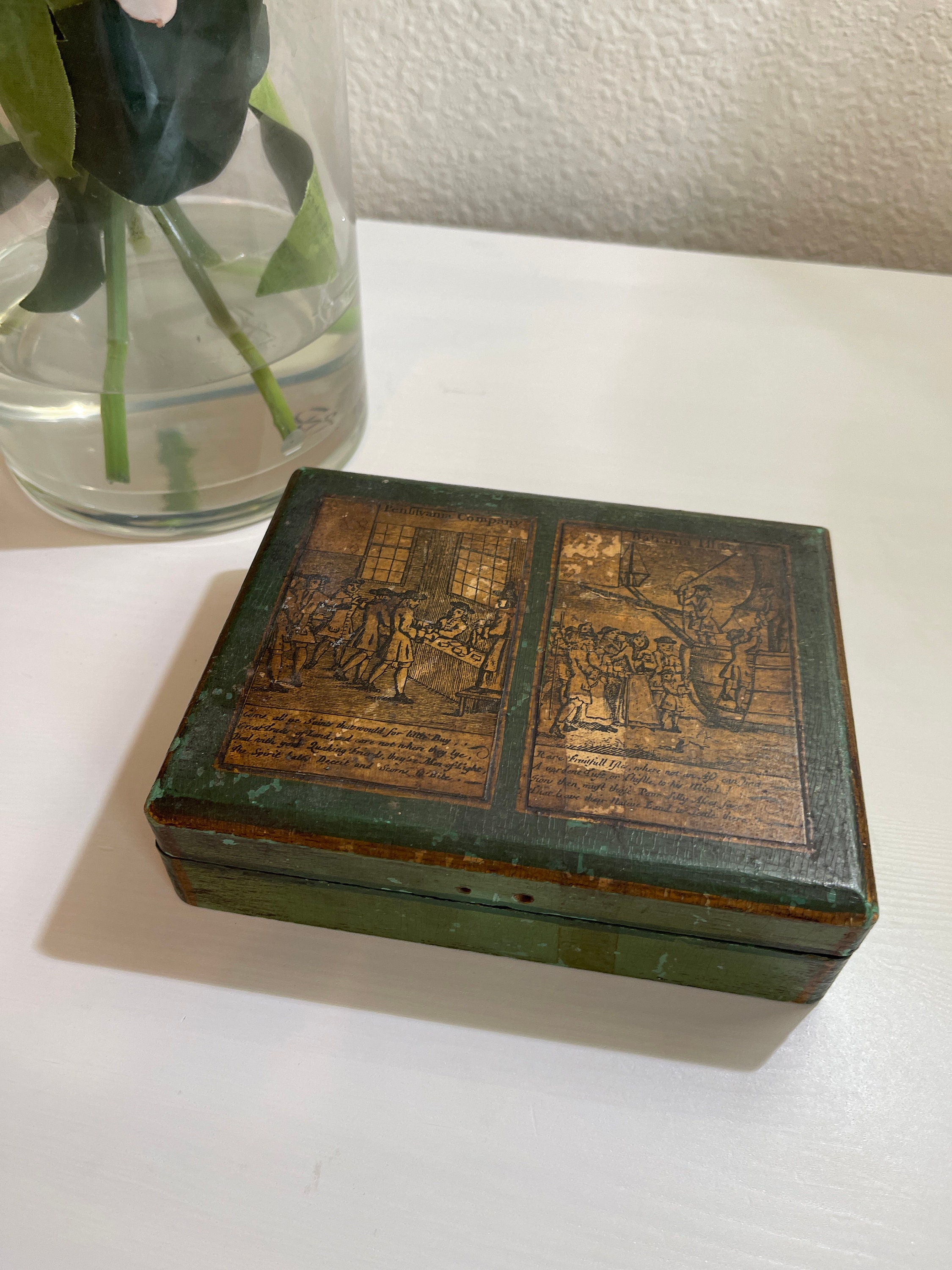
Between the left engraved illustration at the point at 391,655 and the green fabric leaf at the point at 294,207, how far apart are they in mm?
140

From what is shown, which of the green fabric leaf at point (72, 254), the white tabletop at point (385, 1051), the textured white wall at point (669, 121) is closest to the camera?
the white tabletop at point (385, 1051)

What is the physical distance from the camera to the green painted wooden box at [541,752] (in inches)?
15.9

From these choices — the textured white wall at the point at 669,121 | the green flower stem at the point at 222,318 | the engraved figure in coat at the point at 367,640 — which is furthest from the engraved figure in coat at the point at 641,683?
the textured white wall at the point at 669,121

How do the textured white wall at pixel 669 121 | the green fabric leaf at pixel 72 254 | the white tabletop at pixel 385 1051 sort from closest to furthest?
the white tabletop at pixel 385 1051 → the green fabric leaf at pixel 72 254 → the textured white wall at pixel 669 121

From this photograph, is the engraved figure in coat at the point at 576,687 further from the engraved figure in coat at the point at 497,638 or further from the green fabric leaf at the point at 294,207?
the green fabric leaf at the point at 294,207

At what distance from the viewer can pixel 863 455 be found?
0.70 metres

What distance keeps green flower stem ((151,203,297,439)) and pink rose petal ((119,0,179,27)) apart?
0.10 m

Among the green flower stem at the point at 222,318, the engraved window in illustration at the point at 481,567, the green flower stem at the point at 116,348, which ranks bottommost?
the engraved window in illustration at the point at 481,567

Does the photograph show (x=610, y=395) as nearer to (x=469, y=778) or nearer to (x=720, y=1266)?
(x=469, y=778)

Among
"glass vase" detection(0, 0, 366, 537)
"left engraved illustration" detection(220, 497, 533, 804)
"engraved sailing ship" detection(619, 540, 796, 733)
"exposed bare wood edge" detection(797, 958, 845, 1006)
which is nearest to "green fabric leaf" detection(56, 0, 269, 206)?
"glass vase" detection(0, 0, 366, 537)

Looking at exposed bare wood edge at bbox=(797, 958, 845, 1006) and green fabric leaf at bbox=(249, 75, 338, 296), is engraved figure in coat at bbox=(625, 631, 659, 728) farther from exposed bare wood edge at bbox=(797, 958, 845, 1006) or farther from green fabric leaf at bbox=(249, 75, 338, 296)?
green fabric leaf at bbox=(249, 75, 338, 296)

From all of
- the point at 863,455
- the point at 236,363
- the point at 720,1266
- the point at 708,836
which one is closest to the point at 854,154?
the point at 863,455

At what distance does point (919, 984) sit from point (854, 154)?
70 cm

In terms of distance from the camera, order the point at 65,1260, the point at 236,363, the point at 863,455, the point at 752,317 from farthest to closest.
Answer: the point at 752,317 < the point at 863,455 < the point at 236,363 < the point at 65,1260
